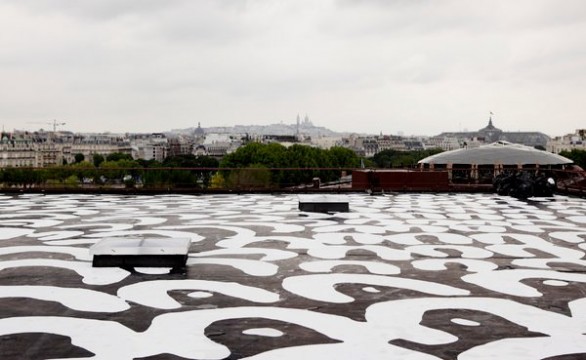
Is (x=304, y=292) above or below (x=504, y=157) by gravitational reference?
below

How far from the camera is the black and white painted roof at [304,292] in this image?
3.73 m

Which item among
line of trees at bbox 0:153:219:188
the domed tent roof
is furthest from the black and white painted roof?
the domed tent roof

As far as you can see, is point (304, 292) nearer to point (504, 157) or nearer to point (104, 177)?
point (104, 177)

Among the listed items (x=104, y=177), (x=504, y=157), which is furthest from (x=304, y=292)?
(x=504, y=157)

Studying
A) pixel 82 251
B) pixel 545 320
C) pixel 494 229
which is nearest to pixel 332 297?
pixel 545 320

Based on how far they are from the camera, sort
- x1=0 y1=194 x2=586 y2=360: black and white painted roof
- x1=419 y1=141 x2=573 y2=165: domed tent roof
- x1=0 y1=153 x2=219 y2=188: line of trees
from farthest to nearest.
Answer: x1=419 y1=141 x2=573 y2=165: domed tent roof < x1=0 y1=153 x2=219 y2=188: line of trees < x1=0 y1=194 x2=586 y2=360: black and white painted roof

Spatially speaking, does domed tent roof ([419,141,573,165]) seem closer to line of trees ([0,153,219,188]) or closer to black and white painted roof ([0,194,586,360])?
line of trees ([0,153,219,188])

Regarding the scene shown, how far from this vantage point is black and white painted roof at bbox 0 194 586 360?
3.73 m

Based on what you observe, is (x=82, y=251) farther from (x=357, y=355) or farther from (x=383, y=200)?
(x=383, y=200)

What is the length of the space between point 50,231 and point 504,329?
681 cm

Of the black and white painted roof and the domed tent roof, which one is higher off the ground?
the domed tent roof

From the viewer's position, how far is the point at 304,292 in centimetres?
506

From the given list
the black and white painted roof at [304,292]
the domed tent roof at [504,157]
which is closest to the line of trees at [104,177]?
the black and white painted roof at [304,292]

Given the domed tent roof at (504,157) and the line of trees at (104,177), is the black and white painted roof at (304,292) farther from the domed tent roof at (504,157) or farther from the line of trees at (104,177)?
the domed tent roof at (504,157)
